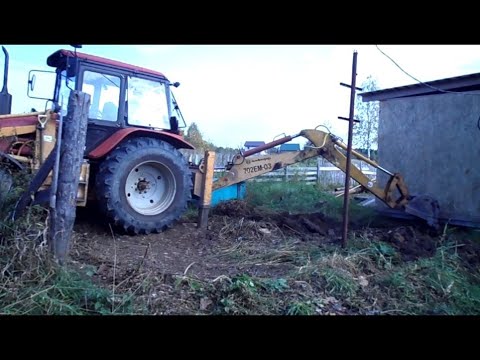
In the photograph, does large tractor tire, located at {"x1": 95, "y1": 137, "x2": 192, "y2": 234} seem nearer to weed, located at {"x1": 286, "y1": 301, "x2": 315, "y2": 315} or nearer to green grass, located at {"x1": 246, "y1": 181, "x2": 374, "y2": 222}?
weed, located at {"x1": 286, "y1": 301, "x2": 315, "y2": 315}

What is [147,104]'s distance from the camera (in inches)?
237

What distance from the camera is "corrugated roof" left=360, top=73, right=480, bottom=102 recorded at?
21.8 feet

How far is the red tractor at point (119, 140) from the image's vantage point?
197 inches

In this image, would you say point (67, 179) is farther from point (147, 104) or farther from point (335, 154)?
point (335, 154)

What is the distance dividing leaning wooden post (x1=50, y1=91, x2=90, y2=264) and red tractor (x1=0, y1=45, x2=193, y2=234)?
41.3 inches

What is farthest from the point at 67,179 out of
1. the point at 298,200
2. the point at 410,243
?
the point at 298,200

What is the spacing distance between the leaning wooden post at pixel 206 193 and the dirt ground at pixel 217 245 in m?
0.17

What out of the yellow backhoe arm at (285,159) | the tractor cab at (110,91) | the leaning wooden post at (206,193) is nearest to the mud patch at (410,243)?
the yellow backhoe arm at (285,159)

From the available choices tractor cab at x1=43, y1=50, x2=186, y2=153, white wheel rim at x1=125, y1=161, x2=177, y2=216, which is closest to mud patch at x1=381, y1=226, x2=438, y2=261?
white wheel rim at x1=125, y1=161, x2=177, y2=216

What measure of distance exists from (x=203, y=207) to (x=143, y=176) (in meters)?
0.98

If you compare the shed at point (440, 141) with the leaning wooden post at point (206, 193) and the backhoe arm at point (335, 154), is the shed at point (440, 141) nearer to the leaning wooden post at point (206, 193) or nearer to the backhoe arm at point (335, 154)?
the backhoe arm at point (335, 154)
